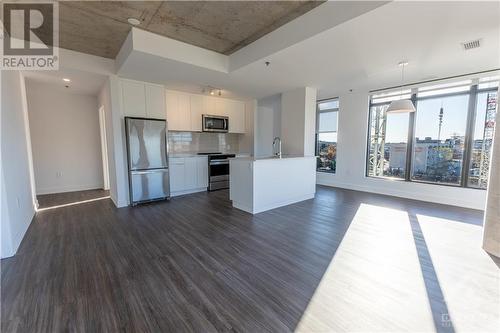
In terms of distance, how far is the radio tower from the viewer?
388cm

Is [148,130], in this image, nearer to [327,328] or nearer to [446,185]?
[327,328]

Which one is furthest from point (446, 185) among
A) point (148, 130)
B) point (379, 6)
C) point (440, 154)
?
point (148, 130)

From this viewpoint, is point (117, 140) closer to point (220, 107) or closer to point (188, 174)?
point (188, 174)

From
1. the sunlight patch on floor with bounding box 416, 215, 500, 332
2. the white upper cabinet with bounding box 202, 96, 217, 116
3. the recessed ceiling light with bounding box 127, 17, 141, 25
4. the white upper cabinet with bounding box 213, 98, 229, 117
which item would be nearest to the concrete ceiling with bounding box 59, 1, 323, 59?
the recessed ceiling light with bounding box 127, 17, 141, 25

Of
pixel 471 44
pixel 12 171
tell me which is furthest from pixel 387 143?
pixel 12 171

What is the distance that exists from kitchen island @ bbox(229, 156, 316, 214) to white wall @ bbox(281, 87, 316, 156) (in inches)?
16.5

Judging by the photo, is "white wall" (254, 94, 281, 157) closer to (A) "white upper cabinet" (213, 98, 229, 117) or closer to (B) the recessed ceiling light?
(A) "white upper cabinet" (213, 98, 229, 117)

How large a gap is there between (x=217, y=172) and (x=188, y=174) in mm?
773

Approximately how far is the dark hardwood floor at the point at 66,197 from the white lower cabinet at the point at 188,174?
1734mm

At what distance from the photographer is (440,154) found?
449 cm

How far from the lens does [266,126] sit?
6.50 meters

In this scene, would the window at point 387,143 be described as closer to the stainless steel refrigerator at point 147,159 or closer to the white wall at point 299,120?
the white wall at point 299,120

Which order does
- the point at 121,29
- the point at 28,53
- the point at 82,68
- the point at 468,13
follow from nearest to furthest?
the point at 468,13
the point at 121,29
the point at 28,53
the point at 82,68

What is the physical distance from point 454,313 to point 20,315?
3147 millimetres
